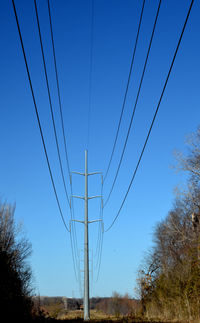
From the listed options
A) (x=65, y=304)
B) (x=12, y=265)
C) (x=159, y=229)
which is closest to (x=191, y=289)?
(x=12, y=265)

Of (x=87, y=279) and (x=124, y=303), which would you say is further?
(x=124, y=303)

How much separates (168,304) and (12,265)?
22.0 ft

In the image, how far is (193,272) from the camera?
41.7 ft

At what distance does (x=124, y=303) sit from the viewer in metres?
25.3

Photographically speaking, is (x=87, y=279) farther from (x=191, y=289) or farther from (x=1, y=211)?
(x=1, y=211)

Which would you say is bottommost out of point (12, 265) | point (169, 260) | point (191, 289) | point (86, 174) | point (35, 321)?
point (35, 321)

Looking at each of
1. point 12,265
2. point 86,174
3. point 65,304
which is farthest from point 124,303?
point 12,265

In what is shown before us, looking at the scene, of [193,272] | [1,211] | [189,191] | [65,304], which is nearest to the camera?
[193,272]

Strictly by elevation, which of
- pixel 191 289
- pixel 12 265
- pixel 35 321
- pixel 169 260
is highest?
pixel 169 260

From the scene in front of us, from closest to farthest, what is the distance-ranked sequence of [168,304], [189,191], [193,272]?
[193,272] < [168,304] < [189,191]

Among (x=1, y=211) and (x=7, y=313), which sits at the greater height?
(x=1, y=211)

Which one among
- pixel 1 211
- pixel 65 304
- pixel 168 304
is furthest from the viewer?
pixel 65 304

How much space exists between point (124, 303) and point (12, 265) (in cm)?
1486

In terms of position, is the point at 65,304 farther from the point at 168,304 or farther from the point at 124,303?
the point at 168,304
